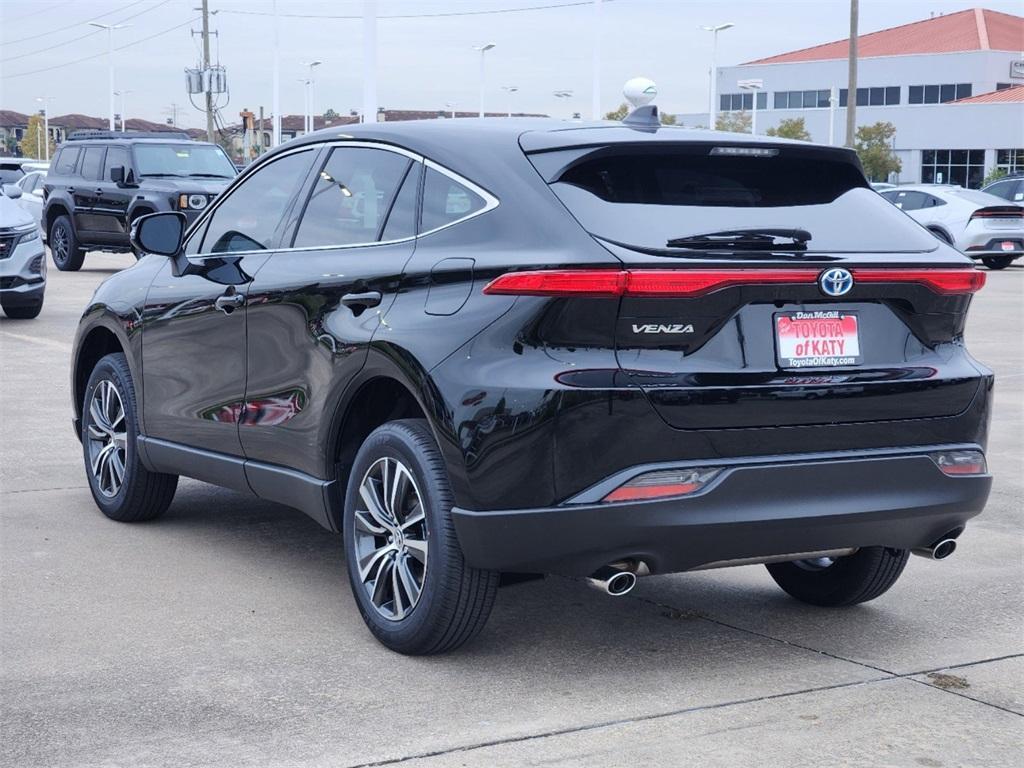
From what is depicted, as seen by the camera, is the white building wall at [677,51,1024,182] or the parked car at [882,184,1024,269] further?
the white building wall at [677,51,1024,182]

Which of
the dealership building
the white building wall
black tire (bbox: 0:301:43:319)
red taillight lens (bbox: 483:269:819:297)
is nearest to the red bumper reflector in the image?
red taillight lens (bbox: 483:269:819:297)

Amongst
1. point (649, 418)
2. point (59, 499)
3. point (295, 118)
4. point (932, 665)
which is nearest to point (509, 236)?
point (649, 418)

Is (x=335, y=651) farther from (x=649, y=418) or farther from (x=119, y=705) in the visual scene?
(x=649, y=418)

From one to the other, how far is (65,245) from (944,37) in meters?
80.8

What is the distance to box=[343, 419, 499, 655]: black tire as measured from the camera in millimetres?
4629

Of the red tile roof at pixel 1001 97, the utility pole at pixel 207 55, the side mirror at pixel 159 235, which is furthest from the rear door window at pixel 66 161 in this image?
the red tile roof at pixel 1001 97

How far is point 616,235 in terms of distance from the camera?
4.45m

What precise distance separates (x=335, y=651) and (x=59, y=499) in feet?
9.50

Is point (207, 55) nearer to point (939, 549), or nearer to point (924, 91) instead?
point (924, 91)

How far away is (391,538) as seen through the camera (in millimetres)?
4977

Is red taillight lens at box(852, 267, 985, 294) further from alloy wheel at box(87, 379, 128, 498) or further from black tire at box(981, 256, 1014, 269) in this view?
black tire at box(981, 256, 1014, 269)

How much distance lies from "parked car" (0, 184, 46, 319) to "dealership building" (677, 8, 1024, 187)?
221 feet

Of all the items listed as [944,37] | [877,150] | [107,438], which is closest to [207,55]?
[877,150]

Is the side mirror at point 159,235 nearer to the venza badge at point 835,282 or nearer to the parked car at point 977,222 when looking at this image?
the venza badge at point 835,282
